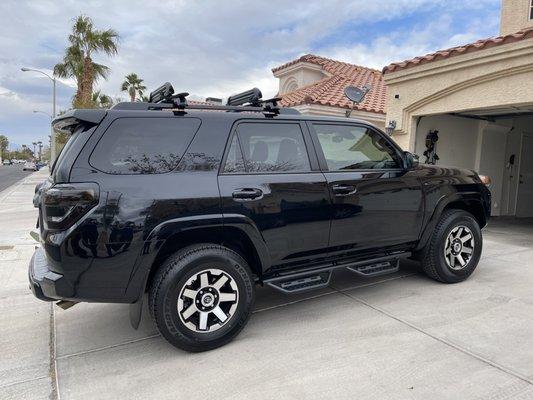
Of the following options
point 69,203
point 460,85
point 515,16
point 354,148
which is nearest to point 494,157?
point 515,16

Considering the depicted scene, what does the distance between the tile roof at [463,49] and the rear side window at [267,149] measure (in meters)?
4.95

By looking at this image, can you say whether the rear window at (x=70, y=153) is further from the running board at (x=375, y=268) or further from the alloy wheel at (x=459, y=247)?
the alloy wheel at (x=459, y=247)

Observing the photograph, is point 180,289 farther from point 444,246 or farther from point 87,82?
point 87,82

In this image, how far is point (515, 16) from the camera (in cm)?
1022

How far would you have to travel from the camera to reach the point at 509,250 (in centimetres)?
664

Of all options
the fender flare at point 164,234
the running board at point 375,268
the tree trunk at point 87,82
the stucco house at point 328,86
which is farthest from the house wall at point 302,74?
the fender flare at point 164,234

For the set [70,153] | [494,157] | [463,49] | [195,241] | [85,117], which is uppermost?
[463,49]

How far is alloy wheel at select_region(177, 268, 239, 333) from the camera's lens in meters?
3.23

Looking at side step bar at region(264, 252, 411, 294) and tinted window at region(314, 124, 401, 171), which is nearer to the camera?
side step bar at region(264, 252, 411, 294)

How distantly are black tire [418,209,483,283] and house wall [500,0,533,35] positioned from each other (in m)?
7.61

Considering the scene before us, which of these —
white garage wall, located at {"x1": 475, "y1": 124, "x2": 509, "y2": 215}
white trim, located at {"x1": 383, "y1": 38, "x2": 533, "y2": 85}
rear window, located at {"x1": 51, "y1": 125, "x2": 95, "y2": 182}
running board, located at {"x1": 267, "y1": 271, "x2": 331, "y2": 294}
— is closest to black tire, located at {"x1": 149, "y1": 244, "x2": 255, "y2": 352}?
running board, located at {"x1": 267, "y1": 271, "x2": 331, "y2": 294}

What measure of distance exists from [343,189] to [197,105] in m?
1.54

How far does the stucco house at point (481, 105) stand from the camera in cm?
690

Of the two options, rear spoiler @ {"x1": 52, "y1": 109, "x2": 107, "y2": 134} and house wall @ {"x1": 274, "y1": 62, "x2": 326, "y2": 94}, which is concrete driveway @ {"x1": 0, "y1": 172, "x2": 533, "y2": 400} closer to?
rear spoiler @ {"x1": 52, "y1": 109, "x2": 107, "y2": 134}
